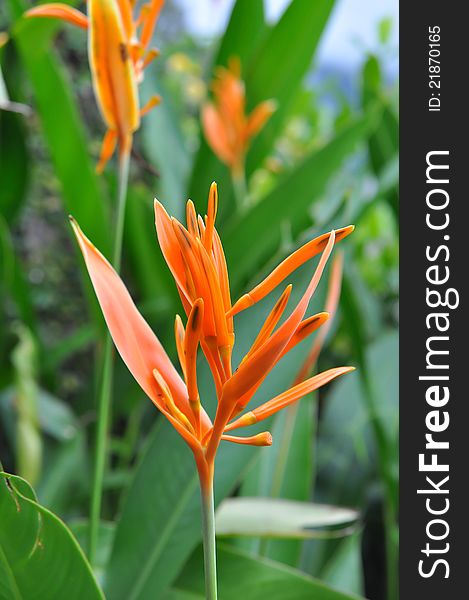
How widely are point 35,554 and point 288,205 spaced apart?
19.3 inches

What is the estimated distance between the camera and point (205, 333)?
218 millimetres

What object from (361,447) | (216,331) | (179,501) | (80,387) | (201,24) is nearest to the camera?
(216,331)

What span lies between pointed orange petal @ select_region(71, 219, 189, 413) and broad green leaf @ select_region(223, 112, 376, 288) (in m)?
0.46

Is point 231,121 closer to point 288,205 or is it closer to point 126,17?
point 288,205

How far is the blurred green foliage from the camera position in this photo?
431 millimetres

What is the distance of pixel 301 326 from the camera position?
0.23m

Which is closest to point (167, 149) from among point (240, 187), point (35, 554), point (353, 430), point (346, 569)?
point (240, 187)

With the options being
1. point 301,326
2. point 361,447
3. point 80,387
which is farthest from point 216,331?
point 80,387

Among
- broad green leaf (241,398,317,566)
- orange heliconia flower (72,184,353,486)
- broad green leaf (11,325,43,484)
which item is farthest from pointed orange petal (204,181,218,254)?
broad green leaf (11,325,43,484)

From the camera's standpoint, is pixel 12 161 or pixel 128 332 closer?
pixel 128 332

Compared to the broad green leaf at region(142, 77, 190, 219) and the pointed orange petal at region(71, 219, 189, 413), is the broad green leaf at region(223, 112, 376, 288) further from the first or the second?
the pointed orange petal at region(71, 219, 189, 413)

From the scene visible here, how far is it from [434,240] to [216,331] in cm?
31

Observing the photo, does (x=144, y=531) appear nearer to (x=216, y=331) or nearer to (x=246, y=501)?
(x=246, y=501)

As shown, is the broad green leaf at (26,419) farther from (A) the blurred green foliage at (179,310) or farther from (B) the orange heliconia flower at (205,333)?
(B) the orange heliconia flower at (205,333)
